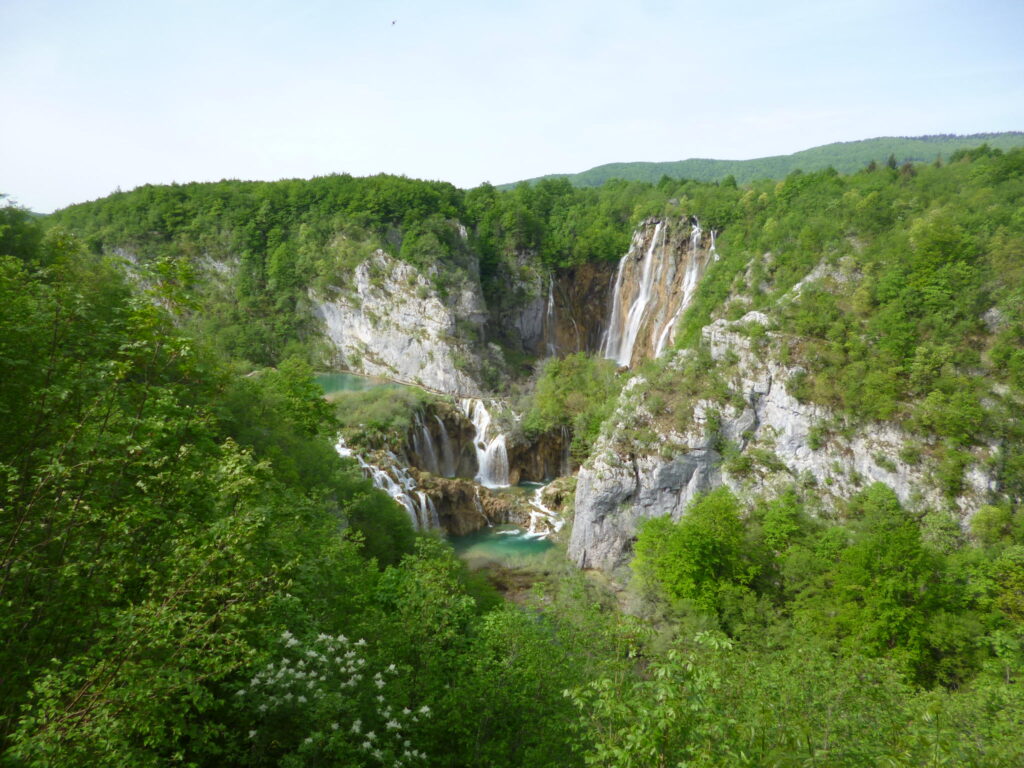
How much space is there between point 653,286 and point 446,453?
2336 centimetres

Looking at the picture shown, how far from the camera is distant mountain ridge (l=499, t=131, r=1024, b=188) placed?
10750cm

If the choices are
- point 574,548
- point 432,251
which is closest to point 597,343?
point 432,251

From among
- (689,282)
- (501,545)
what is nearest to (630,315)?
(689,282)

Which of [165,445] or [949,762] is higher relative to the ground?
[165,445]

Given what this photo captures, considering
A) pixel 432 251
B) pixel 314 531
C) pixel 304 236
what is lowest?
pixel 314 531

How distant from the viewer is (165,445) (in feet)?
17.7

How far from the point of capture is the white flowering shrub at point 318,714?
4.75m

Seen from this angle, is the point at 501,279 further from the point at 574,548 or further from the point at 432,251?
the point at 574,548

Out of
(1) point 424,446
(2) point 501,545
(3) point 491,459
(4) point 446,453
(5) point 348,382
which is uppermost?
(5) point 348,382

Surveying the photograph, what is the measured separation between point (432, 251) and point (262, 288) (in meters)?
18.9

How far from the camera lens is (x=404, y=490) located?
24719mm

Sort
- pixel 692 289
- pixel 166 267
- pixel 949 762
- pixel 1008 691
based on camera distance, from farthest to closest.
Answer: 1. pixel 692 289
2. pixel 1008 691
3. pixel 166 267
4. pixel 949 762

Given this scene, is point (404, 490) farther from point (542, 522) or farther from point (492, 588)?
point (492, 588)

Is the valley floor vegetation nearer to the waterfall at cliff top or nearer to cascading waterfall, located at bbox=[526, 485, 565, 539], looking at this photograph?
cascading waterfall, located at bbox=[526, 485, 565, 539]
